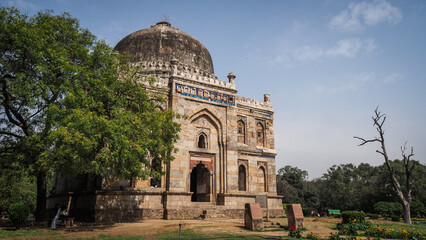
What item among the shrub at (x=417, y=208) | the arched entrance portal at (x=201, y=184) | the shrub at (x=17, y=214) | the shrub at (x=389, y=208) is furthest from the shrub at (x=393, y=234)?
the shrub at (x=417, y=208)

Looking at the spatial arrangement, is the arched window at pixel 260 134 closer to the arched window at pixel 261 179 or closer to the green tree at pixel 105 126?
the arched window at pixel 261 179

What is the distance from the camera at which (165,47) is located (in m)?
24.0

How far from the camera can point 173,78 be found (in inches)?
770

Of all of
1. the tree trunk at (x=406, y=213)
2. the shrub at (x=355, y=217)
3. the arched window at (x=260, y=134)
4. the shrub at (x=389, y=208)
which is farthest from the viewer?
the shrub at (x=389, y=208)

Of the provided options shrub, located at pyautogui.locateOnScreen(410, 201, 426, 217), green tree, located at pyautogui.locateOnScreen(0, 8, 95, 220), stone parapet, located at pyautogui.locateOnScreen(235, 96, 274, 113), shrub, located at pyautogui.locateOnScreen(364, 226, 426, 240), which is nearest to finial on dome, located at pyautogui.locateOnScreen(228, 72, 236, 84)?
stone parapet, located at pyautogui.locateOnScreen(235, 96, 274, 113)

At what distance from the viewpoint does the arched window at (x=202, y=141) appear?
2052cm

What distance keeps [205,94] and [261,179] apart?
8.15 meters

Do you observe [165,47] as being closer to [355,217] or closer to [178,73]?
[178,73]

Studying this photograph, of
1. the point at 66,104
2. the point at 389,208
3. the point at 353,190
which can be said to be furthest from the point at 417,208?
the point at 66,104

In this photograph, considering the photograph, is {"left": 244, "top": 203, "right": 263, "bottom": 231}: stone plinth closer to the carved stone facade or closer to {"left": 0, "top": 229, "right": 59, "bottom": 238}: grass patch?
the carved stone facade

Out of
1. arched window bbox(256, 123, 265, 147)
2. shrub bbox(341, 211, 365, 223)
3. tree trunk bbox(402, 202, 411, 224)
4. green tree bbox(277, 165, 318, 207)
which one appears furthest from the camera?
green tree bbox(277, 165, 318, 207)

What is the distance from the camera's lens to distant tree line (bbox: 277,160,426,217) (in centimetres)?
3362

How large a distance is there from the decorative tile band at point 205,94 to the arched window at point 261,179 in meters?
5.93

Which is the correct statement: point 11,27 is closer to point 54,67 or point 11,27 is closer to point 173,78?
point 54,67
